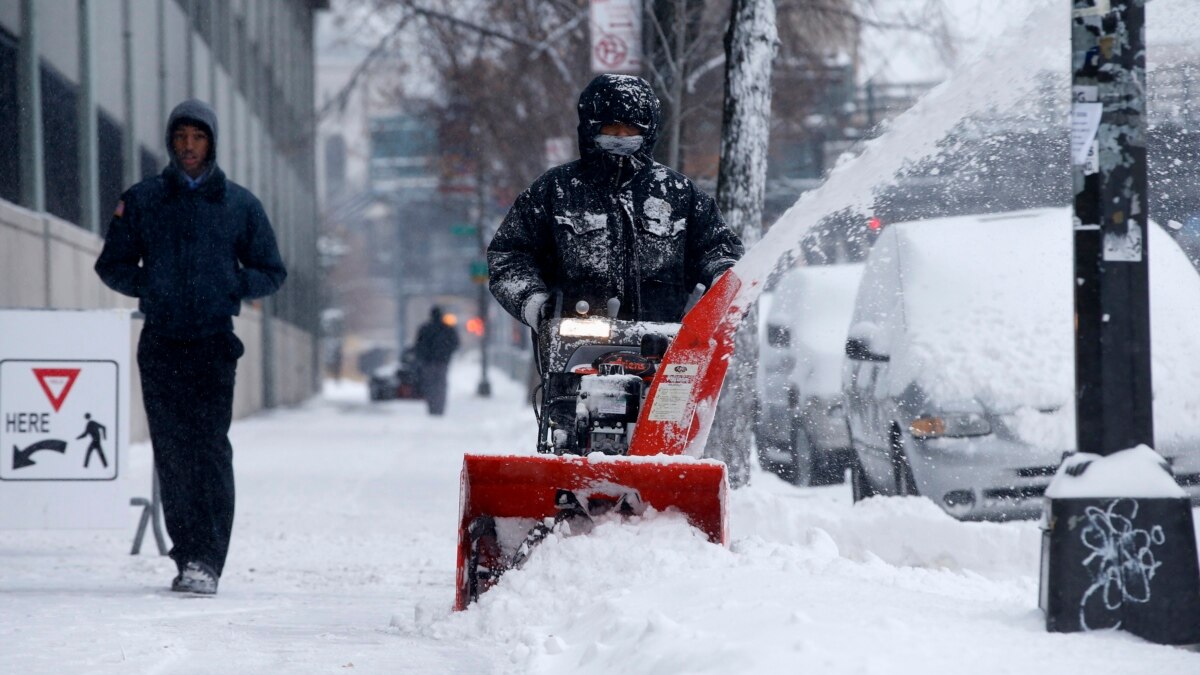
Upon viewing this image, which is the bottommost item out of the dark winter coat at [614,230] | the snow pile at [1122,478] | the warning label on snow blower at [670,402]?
the snow pile at [1122,478]

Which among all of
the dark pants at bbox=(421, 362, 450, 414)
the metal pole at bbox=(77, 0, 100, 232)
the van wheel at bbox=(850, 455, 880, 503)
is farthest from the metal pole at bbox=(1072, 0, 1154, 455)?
the dark pants at bbox=(421, 362, 450, 414)

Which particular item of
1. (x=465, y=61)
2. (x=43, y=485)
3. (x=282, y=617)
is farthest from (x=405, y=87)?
(x=282, y=617)

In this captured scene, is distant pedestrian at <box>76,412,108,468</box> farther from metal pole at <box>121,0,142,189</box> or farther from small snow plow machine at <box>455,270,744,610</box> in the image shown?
metal pole at <box>121,0,142,189</box>

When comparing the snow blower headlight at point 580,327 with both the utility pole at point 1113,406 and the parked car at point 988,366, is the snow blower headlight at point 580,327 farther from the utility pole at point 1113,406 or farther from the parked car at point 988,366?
the parked car at point 988,366

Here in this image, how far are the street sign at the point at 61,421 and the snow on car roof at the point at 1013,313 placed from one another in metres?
3.95

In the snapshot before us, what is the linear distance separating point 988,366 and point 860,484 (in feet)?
4.26

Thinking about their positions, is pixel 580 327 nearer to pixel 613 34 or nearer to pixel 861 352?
pixel 861 352

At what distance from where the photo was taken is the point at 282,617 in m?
5.63

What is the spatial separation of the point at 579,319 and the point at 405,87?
17.3m

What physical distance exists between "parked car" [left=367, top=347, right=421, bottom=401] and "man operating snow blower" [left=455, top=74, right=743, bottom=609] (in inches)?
1024

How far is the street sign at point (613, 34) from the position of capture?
12.1 metres

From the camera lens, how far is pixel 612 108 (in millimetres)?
5605

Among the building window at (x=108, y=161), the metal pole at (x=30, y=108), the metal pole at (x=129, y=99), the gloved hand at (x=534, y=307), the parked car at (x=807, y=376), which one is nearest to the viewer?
the gloved hand at (x=534, y=307)

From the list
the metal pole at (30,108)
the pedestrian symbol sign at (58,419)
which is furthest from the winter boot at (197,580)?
the metal pole at (30,108)
